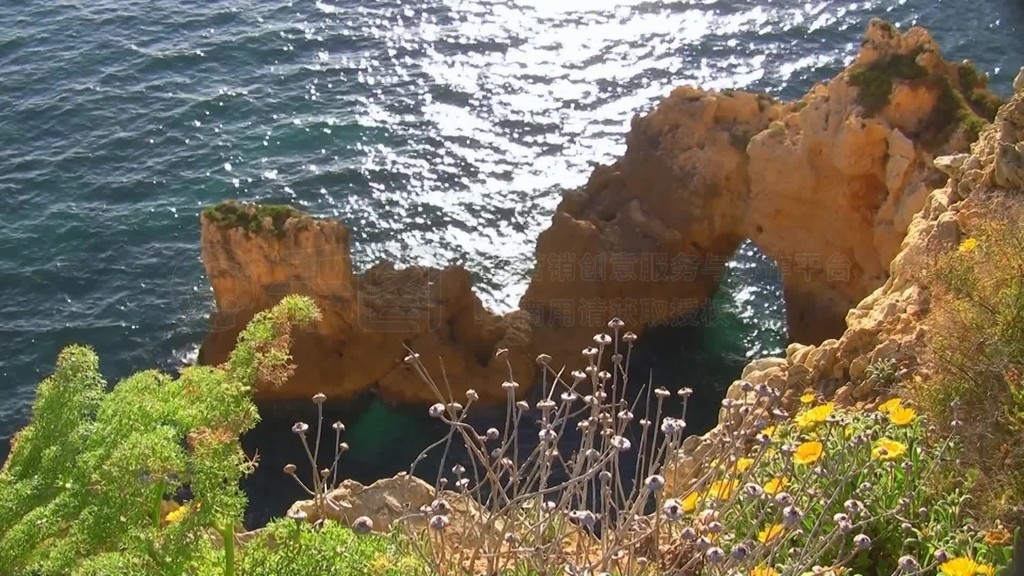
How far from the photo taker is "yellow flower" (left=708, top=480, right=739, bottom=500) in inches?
231

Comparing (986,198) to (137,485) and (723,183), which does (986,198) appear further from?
(723,183)

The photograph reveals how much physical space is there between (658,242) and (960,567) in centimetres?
1334

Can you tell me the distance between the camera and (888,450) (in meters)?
6.00

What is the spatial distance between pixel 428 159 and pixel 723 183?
299 inches

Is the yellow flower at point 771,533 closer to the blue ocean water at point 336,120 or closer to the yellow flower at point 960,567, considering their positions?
the yellow flower at point 960,567

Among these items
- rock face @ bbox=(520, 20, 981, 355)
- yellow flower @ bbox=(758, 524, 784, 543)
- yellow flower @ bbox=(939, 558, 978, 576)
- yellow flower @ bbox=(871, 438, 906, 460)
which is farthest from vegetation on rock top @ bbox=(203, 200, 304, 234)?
yellow flower @ bbox=(939, 558, 978, 576)

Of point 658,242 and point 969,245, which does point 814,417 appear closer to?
point 969,245

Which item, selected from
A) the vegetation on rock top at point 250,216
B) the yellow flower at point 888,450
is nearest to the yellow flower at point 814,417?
the yellow flower at point 888,450

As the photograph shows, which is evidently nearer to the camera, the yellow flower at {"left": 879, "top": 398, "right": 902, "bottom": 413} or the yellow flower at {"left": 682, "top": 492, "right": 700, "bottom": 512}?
the yellow flower at {"left": 682, "top": 492, "right": 700, "bottom": 512}

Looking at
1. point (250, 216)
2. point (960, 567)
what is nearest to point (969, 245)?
point (960, 567)

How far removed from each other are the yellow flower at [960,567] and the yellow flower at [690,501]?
4.69 ft

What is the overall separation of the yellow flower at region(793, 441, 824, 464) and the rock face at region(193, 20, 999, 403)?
9.82m

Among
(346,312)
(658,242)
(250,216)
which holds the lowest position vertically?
(346,312)

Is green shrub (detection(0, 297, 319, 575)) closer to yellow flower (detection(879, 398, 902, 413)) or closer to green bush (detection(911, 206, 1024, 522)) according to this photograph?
yellow flower (detection(879, 398, 902, 413))
